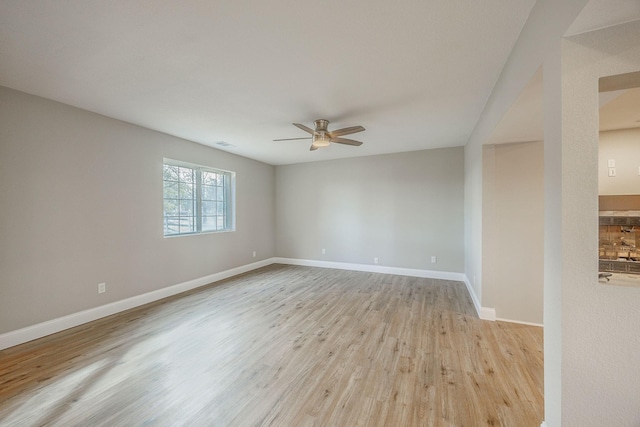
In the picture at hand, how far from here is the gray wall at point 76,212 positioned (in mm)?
2480

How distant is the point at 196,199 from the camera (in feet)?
14.9

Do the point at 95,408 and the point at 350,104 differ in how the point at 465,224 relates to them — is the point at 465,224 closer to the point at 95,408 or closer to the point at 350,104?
the point at 350,104

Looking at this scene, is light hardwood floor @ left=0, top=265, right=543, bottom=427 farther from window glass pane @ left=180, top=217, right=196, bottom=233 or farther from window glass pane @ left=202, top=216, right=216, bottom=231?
window glass pane @ left=202, top=216, right=216, bottom=231

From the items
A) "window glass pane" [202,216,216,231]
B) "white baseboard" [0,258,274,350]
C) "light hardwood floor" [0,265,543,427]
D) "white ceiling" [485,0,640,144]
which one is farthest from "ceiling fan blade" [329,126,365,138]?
"white baseboard" [0,258,274,350]

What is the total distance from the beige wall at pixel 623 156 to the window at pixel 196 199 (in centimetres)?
508

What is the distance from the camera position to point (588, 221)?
1096 mm

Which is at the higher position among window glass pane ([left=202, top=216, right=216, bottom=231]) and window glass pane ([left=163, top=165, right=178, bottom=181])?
window glass pane ([left=163, top=165, right=178, bottom=181])

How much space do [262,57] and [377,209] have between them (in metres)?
4.01

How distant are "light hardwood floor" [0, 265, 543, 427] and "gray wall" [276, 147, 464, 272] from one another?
1.72m

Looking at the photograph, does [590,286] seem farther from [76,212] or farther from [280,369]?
[76,212]

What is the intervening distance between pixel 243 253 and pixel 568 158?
5.33 metres

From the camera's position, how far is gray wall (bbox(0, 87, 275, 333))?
8.14 ft

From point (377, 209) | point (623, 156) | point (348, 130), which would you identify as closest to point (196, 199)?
point (348, 130)

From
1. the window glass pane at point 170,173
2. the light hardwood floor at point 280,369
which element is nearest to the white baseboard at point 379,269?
the light hardwood floor at point 280,369
